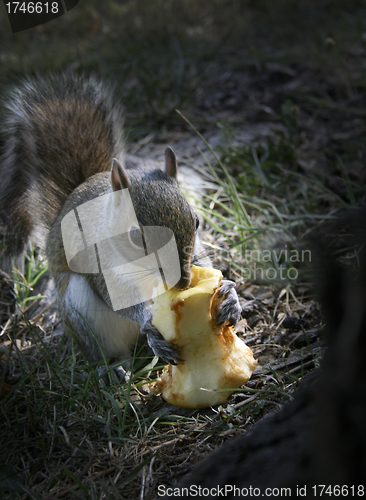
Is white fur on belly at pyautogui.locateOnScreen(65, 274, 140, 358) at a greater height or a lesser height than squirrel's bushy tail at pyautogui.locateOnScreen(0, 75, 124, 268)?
lesser

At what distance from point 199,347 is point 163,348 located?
13 centimetres

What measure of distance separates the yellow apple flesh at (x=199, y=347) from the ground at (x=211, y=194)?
0.08 meters

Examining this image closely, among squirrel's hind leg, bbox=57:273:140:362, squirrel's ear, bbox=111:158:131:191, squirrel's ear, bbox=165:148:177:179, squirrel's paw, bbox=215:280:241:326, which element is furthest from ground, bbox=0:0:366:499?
squirrel's ear, bbox=111:158:131:191

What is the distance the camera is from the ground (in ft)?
4.76

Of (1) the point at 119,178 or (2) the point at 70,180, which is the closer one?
(1) the point at 119,178

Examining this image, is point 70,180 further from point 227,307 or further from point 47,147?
point 227,307

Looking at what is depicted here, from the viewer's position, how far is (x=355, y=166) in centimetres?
266

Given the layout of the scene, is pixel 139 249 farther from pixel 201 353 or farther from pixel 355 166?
pixel 355 166

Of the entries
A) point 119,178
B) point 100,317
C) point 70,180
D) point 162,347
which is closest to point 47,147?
point 70,180

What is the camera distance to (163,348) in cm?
156

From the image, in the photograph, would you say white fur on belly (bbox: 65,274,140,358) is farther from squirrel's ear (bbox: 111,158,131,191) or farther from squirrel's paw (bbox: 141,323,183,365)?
squirrel's ear (bbox: 111,158,131,191)

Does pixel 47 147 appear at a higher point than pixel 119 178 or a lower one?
higher

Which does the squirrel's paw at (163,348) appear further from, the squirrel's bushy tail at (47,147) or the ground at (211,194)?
the squirrel's bushy tail at (47,147)

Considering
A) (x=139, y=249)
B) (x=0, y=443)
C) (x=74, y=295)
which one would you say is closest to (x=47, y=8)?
(x=139, y=249)
